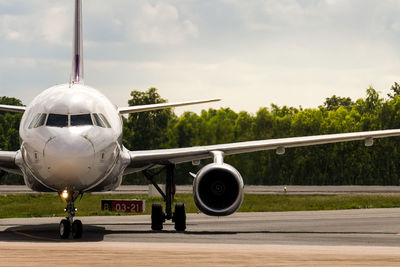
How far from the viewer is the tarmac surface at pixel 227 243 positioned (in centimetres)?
1092

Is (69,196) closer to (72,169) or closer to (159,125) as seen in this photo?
(72,169)

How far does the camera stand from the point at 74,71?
83.0 feet

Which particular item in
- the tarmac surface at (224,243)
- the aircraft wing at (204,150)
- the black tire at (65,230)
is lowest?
the tarmac surface at (224,243)

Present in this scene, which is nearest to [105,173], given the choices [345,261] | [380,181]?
[345,261]

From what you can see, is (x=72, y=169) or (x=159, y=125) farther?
(x=159, y=125)

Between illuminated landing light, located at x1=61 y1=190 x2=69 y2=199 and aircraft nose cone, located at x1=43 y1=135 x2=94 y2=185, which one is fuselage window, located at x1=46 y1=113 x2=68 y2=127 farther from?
illuminated landing light, located at x1=61 y1=190 x2=69 y2=199

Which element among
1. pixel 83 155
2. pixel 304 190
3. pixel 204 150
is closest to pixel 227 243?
pixel 83 155

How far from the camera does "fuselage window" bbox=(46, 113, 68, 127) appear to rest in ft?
57.3

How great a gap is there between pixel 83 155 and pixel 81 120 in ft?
4.83

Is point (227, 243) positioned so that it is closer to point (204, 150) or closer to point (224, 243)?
point (224, 243)

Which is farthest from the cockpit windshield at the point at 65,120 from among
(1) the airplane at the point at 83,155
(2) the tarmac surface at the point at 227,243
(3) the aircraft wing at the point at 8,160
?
(2) the tarmac surface at the point at 227,243

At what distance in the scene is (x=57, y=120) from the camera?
17625 millimetres

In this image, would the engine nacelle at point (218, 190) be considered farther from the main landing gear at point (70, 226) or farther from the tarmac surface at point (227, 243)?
Answer: the main landing gear at point (70, 226)

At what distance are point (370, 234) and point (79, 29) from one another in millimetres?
12397
